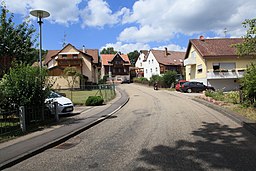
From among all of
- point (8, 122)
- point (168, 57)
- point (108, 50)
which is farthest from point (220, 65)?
point (108, 50)

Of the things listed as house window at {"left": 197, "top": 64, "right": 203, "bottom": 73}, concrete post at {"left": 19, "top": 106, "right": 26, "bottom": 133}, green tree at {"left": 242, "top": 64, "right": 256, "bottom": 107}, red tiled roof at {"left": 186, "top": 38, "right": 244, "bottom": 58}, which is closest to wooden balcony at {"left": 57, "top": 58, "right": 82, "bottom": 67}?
red tiled roof at {"left": 186, "top": 38, "right": 244, "bottom": 58}

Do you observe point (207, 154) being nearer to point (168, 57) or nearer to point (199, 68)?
point (199, 68)

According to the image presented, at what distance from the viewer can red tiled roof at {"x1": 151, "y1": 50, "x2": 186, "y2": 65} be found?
55406mm

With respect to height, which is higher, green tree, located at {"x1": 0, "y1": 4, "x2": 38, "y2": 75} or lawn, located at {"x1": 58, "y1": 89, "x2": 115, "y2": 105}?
green tree, located at {"x1": 0, "y1": 4, "x2": 38, "y2": 75}

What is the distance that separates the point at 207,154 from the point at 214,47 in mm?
32805

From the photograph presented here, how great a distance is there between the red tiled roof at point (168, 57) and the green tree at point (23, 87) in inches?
1806

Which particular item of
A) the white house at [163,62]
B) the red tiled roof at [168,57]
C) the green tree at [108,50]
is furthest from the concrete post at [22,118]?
the green tree at [108,50]

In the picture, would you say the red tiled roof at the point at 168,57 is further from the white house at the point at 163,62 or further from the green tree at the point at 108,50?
the green tree at the point at 108,50

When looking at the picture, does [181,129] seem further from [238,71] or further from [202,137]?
[238,71]

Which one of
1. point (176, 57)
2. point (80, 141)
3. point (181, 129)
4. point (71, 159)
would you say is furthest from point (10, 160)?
point (176, 57)

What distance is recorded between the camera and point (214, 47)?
35.2 metres

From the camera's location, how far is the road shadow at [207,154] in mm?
4727

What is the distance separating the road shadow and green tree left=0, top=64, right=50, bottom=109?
5.93 m

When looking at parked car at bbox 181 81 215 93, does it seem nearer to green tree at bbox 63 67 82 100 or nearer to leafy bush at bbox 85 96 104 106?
leafy bush at bbox 85 96 104 106
